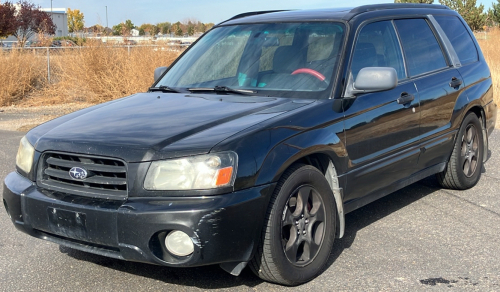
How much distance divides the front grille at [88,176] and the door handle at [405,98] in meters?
2.31

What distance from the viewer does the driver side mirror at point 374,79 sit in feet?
14.3

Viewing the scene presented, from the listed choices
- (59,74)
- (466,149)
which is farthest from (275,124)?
(59,74)

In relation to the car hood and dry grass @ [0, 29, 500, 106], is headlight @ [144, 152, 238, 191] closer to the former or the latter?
the car hood

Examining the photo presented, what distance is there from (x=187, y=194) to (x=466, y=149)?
142 inches

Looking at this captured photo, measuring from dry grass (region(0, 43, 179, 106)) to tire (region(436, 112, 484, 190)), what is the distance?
955 cm

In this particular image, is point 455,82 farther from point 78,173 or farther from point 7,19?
point 7,19

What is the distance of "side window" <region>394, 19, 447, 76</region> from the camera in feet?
17.3

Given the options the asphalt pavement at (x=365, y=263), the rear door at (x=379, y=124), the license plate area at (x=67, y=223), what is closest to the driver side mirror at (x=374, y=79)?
the rear door at (x=379, y=124)

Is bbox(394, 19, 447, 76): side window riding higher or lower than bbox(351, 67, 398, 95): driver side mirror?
higher

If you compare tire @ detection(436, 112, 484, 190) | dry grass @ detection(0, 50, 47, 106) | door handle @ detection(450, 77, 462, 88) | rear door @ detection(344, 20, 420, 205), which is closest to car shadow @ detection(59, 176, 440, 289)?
rear door @ detection(344, 20, 420, 205)

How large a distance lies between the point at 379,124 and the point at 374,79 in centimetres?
40

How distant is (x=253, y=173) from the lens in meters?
3.50

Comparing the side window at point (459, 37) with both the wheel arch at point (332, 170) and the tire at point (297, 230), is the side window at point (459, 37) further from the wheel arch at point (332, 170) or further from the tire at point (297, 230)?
the tire at point (297, 230)

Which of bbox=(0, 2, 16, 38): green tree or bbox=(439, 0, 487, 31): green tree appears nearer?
bbox=(0, 2, 16, 38): green tree
